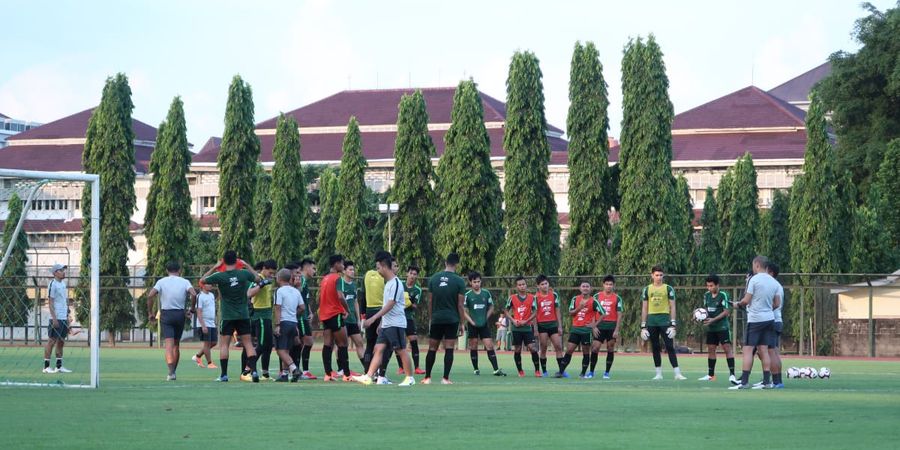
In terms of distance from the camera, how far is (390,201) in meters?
59.4

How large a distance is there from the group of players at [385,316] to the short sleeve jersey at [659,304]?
0.02m

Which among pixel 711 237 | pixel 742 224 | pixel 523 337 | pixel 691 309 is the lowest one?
pixel 691 309

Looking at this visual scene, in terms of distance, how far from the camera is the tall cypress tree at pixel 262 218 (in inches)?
2557

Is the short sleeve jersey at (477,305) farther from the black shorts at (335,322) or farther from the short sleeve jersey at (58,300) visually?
the short sleeve jersey at (58,300)

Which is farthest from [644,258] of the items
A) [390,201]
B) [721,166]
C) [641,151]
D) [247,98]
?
[721,166]

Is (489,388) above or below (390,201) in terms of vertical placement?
below

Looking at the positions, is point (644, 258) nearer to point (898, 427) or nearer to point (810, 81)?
point (898, 427)

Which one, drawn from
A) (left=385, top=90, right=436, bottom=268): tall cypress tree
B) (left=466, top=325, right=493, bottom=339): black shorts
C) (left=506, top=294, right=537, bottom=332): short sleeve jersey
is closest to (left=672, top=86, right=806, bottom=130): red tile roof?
(left=385, top=90, right=436, bottom=268): tall cypress tree

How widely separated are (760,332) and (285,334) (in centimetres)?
710

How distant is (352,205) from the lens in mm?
64688

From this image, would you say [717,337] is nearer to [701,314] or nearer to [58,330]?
[701,314]

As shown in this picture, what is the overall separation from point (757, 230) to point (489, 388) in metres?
51.9

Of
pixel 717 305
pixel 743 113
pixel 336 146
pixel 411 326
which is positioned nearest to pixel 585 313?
pixel 717 305

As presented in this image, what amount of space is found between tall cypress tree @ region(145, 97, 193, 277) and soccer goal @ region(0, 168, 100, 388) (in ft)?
14.9
